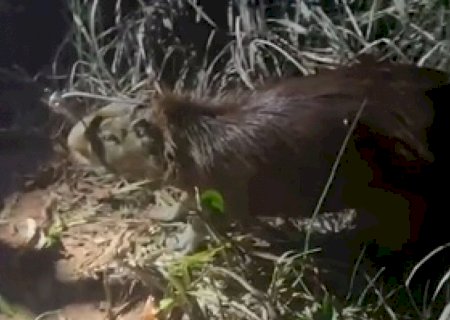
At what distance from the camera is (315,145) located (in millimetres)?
1703

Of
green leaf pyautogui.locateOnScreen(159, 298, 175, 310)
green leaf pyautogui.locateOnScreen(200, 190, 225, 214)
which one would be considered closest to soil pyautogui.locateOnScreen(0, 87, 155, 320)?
green leaf pyautogui.locateOnScreen(159, 298, 175, 310)

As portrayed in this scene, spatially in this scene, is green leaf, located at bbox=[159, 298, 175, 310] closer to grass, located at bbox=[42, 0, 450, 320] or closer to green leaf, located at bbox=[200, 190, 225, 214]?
grass, located at bbox=[42, 0, 450, 320]

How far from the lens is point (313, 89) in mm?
1744

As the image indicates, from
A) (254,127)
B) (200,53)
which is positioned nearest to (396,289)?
(254,127)

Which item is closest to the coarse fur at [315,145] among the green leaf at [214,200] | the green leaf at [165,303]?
the green leaf at [214,200]

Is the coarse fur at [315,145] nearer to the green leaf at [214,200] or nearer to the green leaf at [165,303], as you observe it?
the green leaf at [214,200]

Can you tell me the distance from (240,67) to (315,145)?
0.17 meters

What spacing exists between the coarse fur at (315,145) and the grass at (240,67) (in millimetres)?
46

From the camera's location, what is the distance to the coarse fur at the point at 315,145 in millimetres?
1688

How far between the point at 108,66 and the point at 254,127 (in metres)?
0.23

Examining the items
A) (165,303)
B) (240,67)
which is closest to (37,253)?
(165,303)

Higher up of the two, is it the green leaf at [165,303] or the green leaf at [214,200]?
the green leaf at [214,200]

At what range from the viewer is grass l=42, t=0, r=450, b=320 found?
1.75 m

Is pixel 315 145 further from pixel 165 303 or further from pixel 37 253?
pixel 37 253
